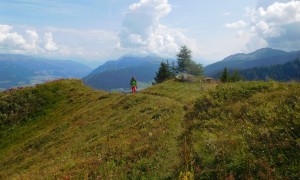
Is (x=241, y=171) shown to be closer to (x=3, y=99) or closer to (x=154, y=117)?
(x=154, y=117)

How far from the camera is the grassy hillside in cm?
1064

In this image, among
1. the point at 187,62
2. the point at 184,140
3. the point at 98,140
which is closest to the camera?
the point at 184,140

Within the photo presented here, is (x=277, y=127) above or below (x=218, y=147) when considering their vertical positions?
above

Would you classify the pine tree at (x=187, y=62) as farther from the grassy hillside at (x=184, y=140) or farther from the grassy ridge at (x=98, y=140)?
the grassy hillside at (x=184, y=140)

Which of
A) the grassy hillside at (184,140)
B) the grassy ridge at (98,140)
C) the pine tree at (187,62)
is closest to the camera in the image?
the grassy hillside at (184,140)

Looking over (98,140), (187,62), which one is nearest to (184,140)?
(98,140)

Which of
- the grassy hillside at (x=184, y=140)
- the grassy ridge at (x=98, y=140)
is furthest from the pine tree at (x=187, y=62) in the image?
the grassy hillside at (x=184, y=140)

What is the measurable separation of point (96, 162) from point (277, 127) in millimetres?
9708

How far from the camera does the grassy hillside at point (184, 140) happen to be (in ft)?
34.9

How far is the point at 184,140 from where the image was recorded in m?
16.1

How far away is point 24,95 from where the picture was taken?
A: 5200 cm

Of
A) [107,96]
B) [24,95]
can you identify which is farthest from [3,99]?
[107,96]

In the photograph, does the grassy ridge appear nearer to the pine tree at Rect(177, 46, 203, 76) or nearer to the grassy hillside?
the grassy hillside

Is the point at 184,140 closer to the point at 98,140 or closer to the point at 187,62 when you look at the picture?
the point at 98,140
